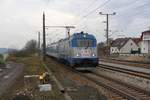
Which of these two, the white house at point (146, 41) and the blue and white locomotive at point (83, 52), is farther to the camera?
the white house at point (146, 41)

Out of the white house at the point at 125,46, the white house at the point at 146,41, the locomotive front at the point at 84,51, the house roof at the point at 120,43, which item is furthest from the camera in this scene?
the house roof at the point at 120,43

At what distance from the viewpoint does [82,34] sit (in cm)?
3253

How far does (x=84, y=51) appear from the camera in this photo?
31.7 meters

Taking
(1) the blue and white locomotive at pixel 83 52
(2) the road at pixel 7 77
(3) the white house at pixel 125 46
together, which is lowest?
(2) the road at pixel 7 77

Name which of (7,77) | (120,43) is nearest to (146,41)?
(120,43)

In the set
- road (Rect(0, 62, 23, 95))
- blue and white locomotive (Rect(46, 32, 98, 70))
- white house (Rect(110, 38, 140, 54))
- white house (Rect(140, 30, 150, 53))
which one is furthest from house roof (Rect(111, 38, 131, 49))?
blue and white locomotive (Rect(46, 32, 98, 70))

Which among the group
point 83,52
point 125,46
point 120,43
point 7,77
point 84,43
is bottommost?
point 7,77

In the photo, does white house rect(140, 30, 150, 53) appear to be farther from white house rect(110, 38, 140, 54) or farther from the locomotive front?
the locomotive front

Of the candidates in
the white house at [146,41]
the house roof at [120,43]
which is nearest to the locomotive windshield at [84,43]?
the white house at [146,41]

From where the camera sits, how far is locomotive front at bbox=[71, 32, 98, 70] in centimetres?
3122

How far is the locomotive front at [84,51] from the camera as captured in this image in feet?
102

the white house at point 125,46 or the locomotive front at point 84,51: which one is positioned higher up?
the white house at point 125,46

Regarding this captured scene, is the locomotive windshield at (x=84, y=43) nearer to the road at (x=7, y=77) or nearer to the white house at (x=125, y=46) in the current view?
the road at (x=7, y=77)

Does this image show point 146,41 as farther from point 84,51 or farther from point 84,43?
point 84,51
